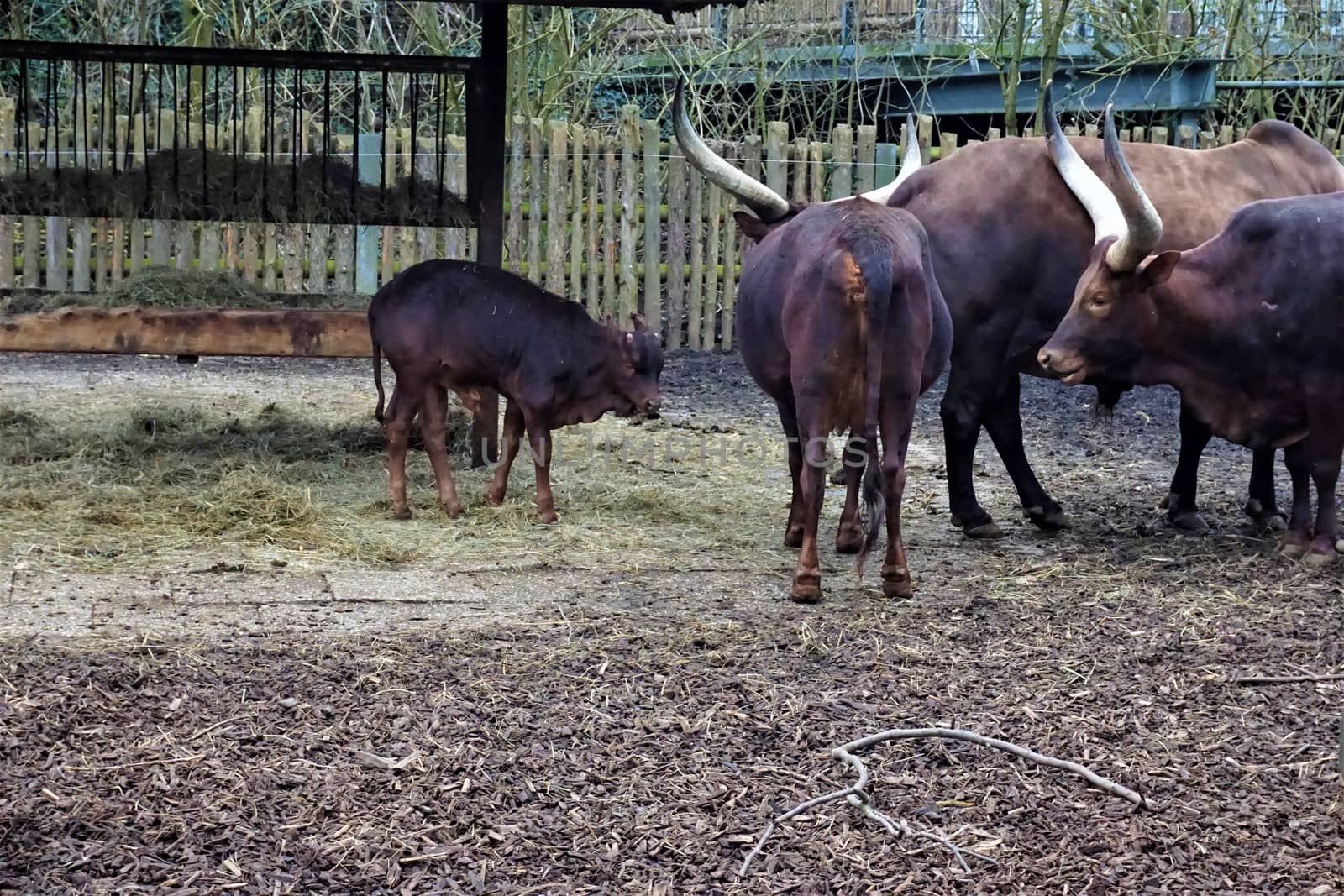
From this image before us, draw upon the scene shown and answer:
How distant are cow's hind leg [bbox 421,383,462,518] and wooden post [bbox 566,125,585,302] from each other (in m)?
5.22

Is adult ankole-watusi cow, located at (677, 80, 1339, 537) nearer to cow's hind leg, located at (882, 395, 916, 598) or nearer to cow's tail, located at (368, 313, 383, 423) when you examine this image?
cow's hind leg, located at (882, 395, 916, 598)

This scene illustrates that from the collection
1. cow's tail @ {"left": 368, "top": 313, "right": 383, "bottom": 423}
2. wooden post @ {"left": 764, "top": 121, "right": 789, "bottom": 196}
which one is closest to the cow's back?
cow's tail @ {"left": 368, "top": 313, "right": 383, "bottom": 423}

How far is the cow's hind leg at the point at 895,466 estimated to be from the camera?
17.8ft

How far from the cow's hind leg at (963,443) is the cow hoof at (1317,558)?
1.28 m

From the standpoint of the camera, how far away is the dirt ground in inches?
133

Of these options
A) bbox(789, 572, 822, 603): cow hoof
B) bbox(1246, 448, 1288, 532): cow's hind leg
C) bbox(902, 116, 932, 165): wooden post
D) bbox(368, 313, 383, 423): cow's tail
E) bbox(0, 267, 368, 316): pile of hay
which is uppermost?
bbox(902, 116, 932, 165): wooden post

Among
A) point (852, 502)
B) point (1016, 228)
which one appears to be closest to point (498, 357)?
point (852, 502)

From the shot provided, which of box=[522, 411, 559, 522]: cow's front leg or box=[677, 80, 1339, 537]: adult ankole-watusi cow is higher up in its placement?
box=[677, 80, 1339, 537]: adult ankole-watusi cow

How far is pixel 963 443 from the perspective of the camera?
22.2 ft

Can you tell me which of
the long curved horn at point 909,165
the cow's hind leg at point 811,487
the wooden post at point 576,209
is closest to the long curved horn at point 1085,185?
the long curved horn at point 909,165

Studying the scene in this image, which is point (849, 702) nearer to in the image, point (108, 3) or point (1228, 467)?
point (1228, 467)

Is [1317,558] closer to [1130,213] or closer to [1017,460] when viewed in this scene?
[1017,460]

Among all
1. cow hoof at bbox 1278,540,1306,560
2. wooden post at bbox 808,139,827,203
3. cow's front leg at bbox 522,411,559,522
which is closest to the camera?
cow hoof at bbox 1278,540,1306,560

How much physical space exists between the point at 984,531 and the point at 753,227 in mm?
1717
